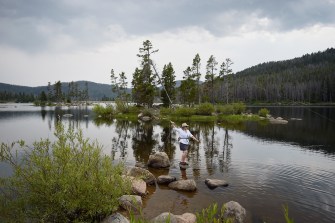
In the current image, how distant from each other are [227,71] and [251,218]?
239 ft

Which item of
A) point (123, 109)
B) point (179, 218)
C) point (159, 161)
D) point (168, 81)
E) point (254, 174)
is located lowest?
point (254, 174)

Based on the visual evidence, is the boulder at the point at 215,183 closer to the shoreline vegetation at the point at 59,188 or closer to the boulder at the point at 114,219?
the shoreline vegetation at the point at 59,188

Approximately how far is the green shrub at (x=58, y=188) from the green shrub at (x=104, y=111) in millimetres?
62838

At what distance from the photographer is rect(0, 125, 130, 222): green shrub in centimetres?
879

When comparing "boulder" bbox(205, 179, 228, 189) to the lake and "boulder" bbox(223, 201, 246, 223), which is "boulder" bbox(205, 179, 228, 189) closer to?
the lake

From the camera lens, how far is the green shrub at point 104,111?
71188 millimetres

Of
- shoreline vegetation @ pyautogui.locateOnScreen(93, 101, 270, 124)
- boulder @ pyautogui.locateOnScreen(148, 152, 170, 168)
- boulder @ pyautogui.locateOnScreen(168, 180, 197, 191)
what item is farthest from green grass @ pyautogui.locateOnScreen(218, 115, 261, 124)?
boulder @ pyautogui.locateOnScreen(168, 180, 197, 191)

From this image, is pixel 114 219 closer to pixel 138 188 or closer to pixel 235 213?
pixel 138 188

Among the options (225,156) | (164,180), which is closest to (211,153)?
(225,156)

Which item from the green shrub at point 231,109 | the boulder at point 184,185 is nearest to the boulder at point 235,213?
the boulder at point 184,185

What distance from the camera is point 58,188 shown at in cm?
914

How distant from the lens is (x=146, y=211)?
11633 mm

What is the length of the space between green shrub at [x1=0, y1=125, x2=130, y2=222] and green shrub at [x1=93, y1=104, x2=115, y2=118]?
62838mm

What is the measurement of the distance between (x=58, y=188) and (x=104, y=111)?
6401 centimetres
